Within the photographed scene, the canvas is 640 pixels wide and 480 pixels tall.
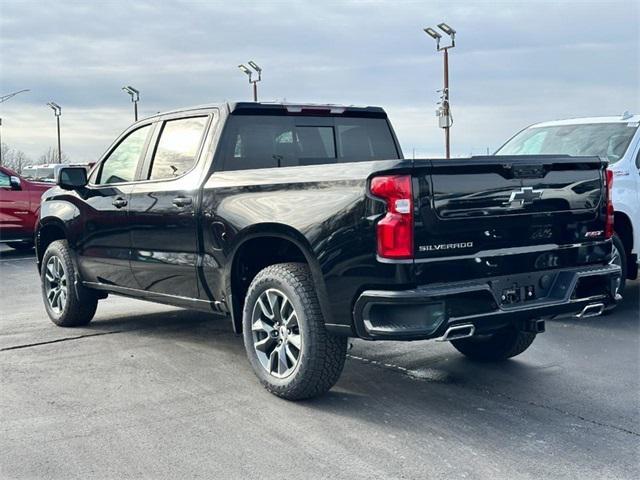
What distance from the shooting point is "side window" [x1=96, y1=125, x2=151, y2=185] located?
254 inches

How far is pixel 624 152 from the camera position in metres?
8.12

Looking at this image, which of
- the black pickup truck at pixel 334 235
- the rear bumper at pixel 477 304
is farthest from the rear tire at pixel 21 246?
the rear bumper at pixel 477 304

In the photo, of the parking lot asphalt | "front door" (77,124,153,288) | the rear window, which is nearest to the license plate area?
the parking lot asphalt

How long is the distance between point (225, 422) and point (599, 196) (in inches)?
106

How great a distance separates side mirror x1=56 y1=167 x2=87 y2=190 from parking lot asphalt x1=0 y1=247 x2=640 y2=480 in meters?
1.29

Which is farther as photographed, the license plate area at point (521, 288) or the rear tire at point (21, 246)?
the rear tire at point (21, 246)

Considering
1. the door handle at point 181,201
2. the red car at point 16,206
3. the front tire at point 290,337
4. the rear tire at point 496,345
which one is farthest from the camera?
the red car at point 16,206

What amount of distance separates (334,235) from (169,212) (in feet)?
5.85

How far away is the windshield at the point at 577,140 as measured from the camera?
830 cm

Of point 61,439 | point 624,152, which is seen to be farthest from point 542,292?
point 624,152

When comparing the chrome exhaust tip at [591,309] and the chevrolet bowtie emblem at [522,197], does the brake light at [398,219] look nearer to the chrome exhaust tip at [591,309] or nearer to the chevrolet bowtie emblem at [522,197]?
the chevrolet bowtie emblem at [522,197]

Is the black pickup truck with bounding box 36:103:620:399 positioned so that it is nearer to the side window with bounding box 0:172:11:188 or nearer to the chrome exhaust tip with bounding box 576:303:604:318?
the chrome exhaust tip with bounding box 576:303:604:318

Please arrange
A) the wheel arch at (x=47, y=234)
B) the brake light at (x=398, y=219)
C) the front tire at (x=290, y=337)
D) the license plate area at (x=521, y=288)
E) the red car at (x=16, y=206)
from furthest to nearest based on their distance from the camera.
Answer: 1. the red car at (x=16, y=206)
2. the wheel arch at (x=47, y=234)
3. the front tire at (x=290, y=337)
4. the license plate area at (x=521, y=288)
5. the brake light at (x=398, y=219)

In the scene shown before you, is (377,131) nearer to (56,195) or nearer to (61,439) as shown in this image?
(56,195)
